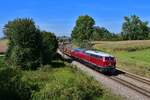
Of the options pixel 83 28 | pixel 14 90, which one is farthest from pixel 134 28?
pixel 14 90

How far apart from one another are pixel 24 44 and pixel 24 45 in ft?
0.42

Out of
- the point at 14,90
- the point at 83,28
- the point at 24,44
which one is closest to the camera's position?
the point at 14,90

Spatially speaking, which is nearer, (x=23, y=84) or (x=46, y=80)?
(x=23, y=84)

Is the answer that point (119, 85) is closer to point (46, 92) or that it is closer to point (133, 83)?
point (133, 83)

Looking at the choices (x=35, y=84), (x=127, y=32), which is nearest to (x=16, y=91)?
(x=35, y=84)

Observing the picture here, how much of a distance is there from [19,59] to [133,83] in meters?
12.8

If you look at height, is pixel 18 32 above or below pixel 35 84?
above

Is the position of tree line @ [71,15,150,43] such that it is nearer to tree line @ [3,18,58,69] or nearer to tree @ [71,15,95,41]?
tree @ [71,15,95,41]

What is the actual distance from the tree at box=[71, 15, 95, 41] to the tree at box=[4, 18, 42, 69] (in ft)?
439

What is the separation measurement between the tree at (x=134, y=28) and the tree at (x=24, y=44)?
141 meters

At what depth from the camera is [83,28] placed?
182 meters

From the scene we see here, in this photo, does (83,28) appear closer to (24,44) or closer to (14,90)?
(24,44)

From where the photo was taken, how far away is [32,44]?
4416 cm

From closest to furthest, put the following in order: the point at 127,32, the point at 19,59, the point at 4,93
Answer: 1. the point at 4,93
2. the point at 19,59
3. the point at 127,32
